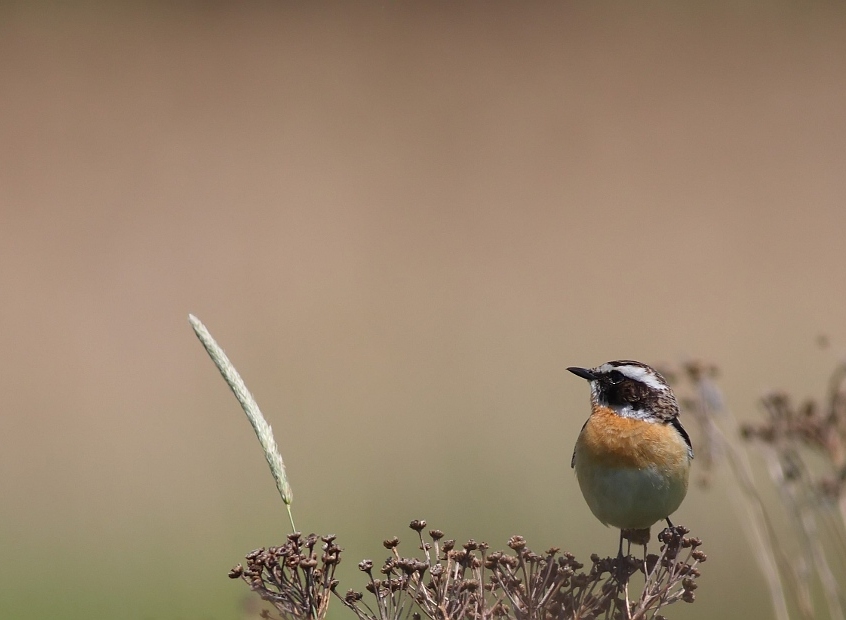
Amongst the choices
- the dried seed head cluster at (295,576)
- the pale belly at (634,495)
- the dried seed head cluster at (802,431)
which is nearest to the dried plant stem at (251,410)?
the dried seed head cluster at (295,576)

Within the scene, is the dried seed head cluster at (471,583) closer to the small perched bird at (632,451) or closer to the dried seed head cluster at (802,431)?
the small perched bird at (632,451)

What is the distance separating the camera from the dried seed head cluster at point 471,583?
234 cm

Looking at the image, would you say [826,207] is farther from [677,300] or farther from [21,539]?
[21,539]

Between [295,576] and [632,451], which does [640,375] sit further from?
[295,576]

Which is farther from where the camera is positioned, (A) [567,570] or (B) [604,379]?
(B) [604,379]

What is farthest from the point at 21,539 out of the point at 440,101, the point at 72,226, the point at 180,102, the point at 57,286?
the point at 440,101

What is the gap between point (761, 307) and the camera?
10.8 metres

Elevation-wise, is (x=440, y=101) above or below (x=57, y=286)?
above

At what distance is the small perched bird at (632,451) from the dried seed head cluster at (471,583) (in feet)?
2.36

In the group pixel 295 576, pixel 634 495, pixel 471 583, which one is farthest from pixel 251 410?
pixel 634 495

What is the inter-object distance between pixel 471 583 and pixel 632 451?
124cm

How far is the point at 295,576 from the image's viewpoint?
91.6 inches

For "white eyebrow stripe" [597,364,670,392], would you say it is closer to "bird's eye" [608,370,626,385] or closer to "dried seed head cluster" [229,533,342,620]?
"bird's eye" [608,370,626,385]

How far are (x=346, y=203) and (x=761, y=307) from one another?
464cm
